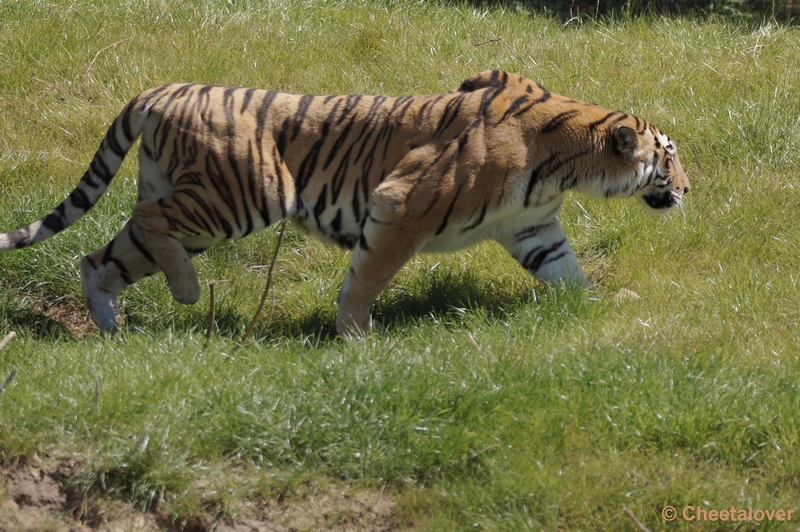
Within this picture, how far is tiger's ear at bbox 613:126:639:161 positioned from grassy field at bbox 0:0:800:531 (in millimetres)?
822

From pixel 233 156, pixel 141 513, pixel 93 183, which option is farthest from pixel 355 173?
pixel 141 513

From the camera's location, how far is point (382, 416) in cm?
380

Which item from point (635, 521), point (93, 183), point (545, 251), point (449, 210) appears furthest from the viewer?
point (545, 251)

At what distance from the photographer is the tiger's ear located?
16.6 feet

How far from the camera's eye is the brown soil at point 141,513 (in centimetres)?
350

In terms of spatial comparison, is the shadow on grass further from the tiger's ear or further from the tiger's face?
the tiger's face

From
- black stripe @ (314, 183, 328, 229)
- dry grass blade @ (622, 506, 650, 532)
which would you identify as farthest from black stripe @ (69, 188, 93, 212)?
dry grass blade @ (622, 506, 650, 532)

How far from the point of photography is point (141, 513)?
11.6 ft

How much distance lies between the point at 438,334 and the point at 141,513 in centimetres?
189

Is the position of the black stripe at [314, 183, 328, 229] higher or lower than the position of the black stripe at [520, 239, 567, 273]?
higher

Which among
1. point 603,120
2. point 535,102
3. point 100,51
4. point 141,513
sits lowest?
point 141,513

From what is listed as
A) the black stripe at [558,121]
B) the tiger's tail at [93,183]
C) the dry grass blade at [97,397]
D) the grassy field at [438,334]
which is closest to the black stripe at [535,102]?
the black stripe at [558,121]

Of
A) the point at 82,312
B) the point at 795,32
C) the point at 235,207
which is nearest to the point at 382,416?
the point at 235,207

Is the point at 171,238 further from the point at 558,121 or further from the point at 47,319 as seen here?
the point at 558,121
